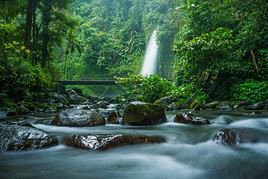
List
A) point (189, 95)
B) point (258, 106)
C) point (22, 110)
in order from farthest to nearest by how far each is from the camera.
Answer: point (189, 95), point (22, 110), point (258, 106)

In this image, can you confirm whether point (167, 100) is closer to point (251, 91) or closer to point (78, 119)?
point (251, 91)

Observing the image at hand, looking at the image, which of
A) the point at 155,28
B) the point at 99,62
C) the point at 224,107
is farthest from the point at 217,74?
the point at 99,62

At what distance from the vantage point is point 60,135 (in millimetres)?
6070

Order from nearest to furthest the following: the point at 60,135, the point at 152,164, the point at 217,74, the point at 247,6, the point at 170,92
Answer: the point at 152,164
the point at 60,135
the point at 247,6
the point at 217,74
the point at 170,92

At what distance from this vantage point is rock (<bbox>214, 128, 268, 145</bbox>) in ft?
16.7

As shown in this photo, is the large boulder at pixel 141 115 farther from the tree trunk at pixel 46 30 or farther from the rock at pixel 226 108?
the tree trunk at pixel 46 30

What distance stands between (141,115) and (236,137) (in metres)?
2.96

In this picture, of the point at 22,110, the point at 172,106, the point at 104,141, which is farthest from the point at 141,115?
the point at 172,106

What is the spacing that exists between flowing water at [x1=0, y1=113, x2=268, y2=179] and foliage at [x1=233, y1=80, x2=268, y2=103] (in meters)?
6.16

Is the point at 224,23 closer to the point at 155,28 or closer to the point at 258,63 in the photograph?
the point at 258,63

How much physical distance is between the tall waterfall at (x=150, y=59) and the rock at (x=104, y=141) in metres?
23.3

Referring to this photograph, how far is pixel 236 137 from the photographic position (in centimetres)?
517

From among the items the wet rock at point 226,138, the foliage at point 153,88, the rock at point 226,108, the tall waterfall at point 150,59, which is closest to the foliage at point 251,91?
the rock at point 226,108

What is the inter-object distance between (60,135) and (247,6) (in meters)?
9.74
